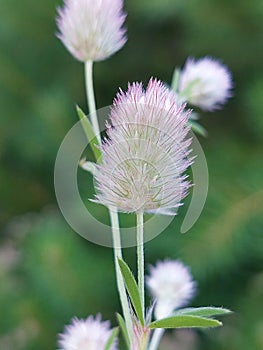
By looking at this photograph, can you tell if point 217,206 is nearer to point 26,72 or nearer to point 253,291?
point 253,291

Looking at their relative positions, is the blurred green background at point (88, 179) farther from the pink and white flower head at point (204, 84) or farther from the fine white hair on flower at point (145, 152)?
the fine white hair on flower at point (145, 152)

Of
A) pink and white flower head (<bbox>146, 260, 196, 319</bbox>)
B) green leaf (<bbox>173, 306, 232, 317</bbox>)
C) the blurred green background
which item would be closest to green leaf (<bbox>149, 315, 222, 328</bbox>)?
green leaf (<bbox>173, 306, 232, 317</bbox>)

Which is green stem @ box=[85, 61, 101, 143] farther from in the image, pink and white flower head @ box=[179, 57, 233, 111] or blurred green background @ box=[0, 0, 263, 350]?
blurred green background @ box=[0, 0, 263, 350]

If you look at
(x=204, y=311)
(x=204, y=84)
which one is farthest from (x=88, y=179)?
(x=204, y=311)

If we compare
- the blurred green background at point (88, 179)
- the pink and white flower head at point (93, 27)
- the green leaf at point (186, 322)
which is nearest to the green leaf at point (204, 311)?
the green leaf at point (186, 322)

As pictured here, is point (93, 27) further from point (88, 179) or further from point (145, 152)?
point (88, 179)
